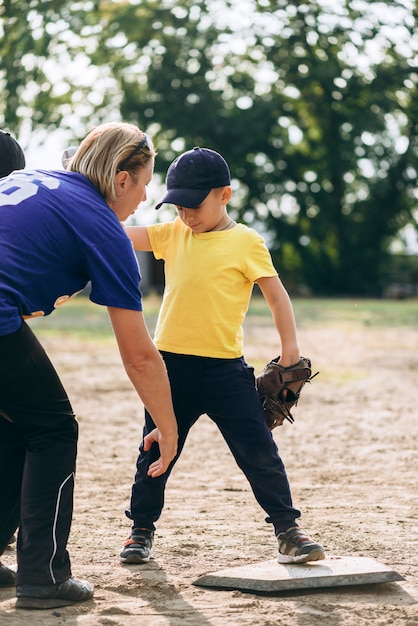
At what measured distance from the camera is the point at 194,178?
13.9ft

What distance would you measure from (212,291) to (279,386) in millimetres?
457

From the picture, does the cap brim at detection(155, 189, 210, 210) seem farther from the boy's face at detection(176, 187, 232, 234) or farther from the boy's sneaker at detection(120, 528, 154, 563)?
the boy's sneaker at detection(120, 528, 154, 563)

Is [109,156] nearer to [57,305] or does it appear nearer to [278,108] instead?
[57,305]

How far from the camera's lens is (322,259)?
116ft

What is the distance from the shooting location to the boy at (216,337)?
13.6 feet

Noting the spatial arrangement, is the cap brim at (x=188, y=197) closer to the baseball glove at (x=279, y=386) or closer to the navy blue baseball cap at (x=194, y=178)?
the navy blue baseball cap at (x=194, y=178)

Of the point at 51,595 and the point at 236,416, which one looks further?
the point at 236,416

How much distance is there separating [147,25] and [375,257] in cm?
1080

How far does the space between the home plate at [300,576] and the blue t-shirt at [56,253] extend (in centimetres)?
106

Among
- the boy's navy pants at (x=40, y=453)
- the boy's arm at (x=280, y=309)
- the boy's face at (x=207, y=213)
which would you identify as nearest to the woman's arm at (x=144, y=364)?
the boy's navy pants at (x=40, y=453)

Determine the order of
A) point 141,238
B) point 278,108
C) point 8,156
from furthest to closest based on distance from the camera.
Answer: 1. point 278,108
2. point 8,156
3. point 141,238

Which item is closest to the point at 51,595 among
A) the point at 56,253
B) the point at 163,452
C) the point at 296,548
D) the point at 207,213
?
the point at 163,452

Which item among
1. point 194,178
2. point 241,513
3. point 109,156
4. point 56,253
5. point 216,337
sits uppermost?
point 109,156

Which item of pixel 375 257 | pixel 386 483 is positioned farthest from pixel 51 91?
pixel 386 483
